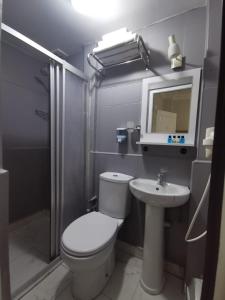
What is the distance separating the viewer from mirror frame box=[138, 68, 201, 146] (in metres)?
1.25

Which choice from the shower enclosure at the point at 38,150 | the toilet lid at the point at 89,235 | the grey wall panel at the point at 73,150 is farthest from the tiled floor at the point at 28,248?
the toilet lid at the point at 89,235

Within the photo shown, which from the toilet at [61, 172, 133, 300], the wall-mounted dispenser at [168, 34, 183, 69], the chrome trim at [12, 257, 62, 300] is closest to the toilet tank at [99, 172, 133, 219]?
the toilet at [61, 172, 133, 300]

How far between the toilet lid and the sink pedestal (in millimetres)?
303

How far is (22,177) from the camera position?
196 cm

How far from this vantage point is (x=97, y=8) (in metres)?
1.28

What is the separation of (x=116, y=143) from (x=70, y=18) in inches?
48.3

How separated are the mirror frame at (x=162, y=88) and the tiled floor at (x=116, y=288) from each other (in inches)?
46.4

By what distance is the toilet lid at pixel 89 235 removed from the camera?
3.30 ft

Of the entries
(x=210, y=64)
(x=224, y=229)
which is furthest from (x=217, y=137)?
(x=210, y=64)

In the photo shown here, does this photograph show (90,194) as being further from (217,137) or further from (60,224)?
(217,137)

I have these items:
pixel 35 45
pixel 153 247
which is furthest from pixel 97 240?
pixel 35 45

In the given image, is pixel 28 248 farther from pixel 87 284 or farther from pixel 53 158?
pixel 53 158

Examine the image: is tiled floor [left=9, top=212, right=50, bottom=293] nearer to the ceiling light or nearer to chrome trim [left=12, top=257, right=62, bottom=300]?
chrome trim [left=12, top=257, right=62, bottom=300]

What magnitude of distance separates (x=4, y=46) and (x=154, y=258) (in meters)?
2.57
